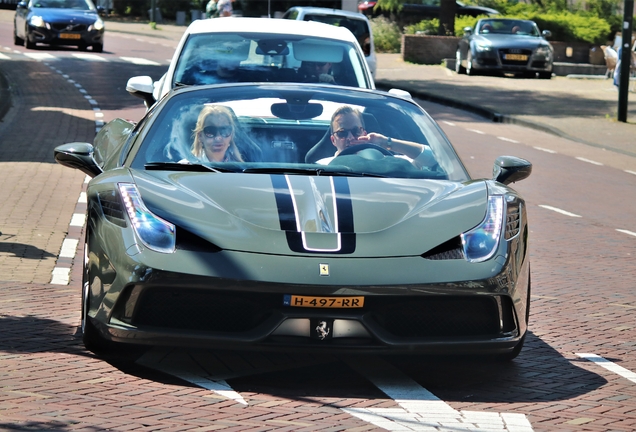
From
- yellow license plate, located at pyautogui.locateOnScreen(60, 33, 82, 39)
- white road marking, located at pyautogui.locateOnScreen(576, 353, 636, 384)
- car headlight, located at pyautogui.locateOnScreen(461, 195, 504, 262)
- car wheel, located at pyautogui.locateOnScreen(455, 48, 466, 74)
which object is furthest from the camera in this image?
yellow license plate, located at pyautogui.locateOnScreen(60, 33, 82, 39)

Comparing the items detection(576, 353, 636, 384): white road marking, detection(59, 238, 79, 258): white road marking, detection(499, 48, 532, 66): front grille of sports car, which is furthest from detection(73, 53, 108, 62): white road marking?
detection(576, 353, 636, 384): white road marking

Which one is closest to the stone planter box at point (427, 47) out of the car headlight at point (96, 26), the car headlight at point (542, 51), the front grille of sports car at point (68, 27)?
the car headlight at point (542, 51)

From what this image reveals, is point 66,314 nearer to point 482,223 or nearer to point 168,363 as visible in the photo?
point 168,363

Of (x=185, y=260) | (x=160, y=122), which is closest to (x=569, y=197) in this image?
(x=160, y=122)

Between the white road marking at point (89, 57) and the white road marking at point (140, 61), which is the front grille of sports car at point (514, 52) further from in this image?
the white road marking at point (89, 57)

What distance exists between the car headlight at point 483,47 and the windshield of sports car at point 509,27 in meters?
0.84

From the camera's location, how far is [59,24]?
3444 centimetres

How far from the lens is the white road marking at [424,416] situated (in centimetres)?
481

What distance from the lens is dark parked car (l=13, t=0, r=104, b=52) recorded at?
34.4 metres

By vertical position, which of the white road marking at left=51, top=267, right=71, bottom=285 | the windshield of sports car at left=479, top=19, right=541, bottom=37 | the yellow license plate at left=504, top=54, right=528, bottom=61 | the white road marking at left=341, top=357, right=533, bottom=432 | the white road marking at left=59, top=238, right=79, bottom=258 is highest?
the white road marking at left=341, top=357, right=533, bottom=432

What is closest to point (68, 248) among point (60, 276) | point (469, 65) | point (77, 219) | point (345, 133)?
point (60, 276)

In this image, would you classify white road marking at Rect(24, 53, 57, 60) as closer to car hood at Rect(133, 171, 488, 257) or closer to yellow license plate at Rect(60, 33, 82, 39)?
yellow license plate at Rect(60, 33, 82, 39)

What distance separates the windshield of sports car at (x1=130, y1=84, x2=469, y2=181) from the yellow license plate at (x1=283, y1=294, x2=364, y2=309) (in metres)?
1.02

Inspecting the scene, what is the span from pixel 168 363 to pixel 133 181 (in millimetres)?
862
